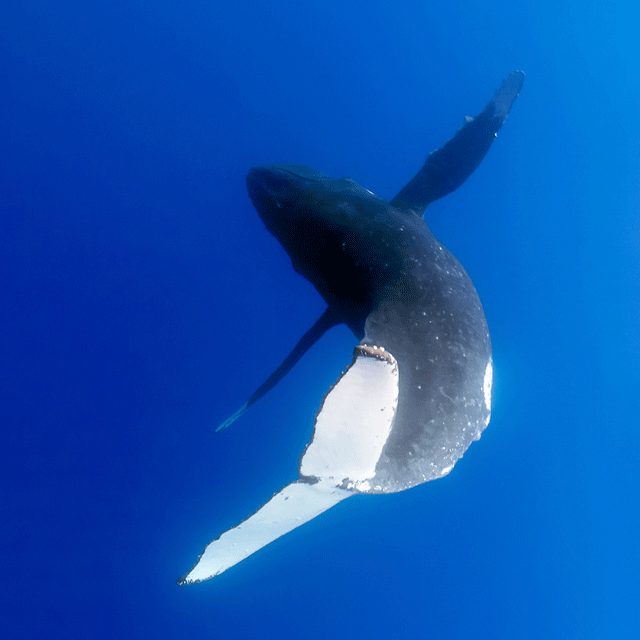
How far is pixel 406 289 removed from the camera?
438cm

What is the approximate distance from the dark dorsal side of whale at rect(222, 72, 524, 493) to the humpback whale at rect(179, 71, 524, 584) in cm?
1

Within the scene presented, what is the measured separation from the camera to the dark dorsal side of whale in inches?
154

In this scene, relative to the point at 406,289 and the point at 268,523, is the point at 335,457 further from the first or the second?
the point at 406,289

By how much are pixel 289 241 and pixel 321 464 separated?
328 centimetres

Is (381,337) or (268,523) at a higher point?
(381,337)

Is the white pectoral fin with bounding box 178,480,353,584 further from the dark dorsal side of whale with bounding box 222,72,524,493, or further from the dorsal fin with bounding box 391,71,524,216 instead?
the dorsal fin with bounding box 391,71,524,216

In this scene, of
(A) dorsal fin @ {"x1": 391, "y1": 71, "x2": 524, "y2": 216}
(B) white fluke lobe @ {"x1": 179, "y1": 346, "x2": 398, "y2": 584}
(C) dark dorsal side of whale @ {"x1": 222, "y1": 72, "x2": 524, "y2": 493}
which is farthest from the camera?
(A) dorsal fin @ {"x1": 391, "y1": 71, "x2": 524, "y2": 216}

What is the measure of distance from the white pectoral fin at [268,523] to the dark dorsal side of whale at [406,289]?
1.85 feet

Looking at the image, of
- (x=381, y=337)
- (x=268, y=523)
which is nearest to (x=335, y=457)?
(x=268, y=523)

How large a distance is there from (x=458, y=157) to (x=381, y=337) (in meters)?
2.97

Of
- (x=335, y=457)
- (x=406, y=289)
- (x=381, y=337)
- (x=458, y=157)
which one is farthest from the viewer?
(x=458, y=157)

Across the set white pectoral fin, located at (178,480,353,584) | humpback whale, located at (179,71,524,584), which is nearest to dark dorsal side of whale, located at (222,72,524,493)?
humpback whale, located at (179,71,524,584)

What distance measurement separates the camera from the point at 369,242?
471 cm

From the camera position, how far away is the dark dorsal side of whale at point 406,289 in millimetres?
3924
